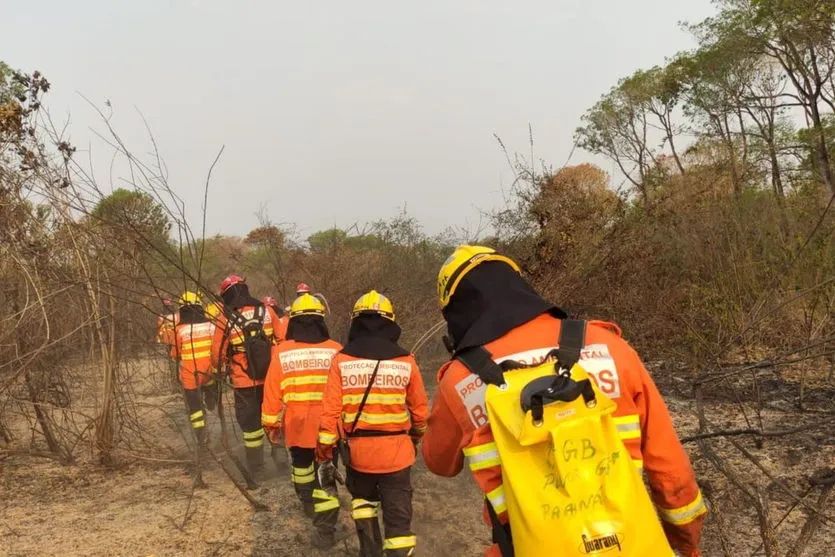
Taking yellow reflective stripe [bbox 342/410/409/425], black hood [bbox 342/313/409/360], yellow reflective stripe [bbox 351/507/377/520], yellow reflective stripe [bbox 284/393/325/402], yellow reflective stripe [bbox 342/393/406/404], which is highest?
black hood [bbox 342/313/409/360]

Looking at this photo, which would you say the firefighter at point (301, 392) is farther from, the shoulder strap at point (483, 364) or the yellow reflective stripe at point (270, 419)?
the shoulder strap at point (483, 364)

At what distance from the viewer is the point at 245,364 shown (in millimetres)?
5613

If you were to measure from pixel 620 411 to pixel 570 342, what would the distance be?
0.25m

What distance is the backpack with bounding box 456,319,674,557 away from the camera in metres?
1.32

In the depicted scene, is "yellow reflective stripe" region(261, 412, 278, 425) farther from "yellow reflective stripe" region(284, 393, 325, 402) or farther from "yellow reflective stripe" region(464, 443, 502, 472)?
"yellow reflective stripe" region(464, 443, 502, 472)

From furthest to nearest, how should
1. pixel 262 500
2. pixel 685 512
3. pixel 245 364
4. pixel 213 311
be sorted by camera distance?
pixel 213 311 < pixel 245 364 < pixel 262 500 < pixel 685 512

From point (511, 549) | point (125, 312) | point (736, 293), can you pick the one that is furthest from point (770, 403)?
point (125, 312)

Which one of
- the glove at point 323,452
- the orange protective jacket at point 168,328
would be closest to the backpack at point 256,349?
the orange protective jacket at point 168,328

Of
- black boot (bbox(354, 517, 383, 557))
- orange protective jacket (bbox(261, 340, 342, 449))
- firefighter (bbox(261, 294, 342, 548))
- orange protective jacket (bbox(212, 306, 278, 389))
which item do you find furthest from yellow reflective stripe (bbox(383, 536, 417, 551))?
orange protective jacket (bbox(212, 306, 278, 389))

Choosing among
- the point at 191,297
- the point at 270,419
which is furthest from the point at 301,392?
the point at 191,297

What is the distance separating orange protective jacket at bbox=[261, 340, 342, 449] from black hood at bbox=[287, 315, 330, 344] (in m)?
0.05

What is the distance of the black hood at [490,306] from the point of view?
1.65m

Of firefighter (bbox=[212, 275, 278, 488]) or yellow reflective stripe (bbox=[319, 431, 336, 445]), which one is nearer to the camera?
yellow reflective stripe (bbox=[319, 431, 336, 445])

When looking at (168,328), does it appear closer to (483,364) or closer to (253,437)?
(253,437)
